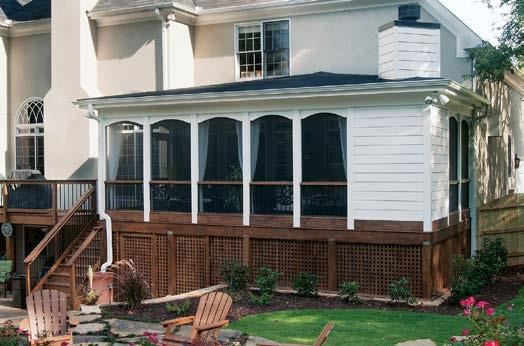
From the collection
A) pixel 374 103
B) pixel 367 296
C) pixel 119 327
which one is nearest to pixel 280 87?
pixel 374 103

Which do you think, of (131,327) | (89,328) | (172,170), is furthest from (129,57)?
(131,327)

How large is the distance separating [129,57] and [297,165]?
7.37 metres

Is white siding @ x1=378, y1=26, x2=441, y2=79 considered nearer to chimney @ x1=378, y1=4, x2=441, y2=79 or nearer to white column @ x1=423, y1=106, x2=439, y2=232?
chimney @ x1=378, y1=4, x2=441, y2=79

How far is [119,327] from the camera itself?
33.8 feet

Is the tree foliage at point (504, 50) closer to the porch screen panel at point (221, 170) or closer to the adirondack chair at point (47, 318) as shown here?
the porch screen panel at point (221, 170)

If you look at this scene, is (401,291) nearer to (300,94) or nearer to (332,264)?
(332,264)

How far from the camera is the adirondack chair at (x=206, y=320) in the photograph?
27.4 feet

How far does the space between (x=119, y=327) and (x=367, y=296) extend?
4.57 m

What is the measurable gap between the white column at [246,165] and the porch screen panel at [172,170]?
136cm

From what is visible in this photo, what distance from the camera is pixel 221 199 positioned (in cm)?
1377

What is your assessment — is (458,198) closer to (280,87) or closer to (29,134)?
(280,87)

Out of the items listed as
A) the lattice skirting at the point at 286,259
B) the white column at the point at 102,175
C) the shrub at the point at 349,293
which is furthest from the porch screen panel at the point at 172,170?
the shrub at the point at 349,293

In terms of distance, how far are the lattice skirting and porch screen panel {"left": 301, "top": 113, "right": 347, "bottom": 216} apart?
0.73 metres

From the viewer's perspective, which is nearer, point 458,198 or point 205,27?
point 458,198
